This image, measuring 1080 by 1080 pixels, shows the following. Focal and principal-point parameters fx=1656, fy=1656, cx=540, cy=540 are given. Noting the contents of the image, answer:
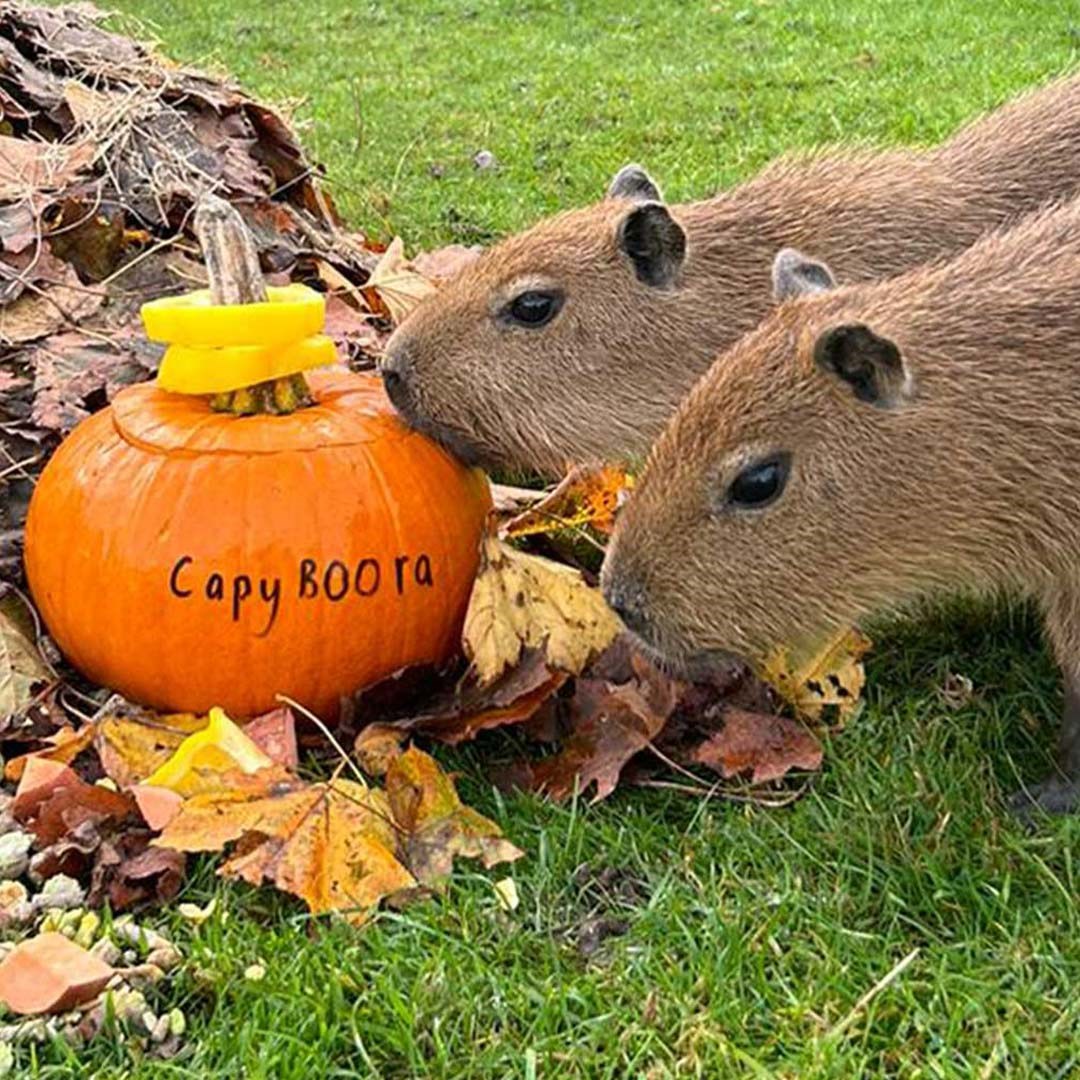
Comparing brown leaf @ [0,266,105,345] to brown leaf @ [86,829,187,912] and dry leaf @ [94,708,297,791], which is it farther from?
brown leaf @ [86,829,187,912]

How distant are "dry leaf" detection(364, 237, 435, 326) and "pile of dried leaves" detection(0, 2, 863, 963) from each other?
0.04ft

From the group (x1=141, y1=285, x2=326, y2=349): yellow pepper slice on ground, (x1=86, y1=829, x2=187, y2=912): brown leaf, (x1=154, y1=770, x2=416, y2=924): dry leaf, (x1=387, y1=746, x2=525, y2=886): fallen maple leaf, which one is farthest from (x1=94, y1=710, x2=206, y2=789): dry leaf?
(x1=141, y1=285, x2=326, y2=349): yellow pepper slice on ground

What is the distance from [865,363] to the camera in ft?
10.3

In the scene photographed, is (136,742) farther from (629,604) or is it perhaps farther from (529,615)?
(629,604)

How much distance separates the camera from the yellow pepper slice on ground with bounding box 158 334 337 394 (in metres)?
3.67

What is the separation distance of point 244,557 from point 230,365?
45 centimetres

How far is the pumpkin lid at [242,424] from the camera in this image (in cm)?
362

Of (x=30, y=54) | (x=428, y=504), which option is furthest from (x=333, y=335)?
(x=30, y=54)

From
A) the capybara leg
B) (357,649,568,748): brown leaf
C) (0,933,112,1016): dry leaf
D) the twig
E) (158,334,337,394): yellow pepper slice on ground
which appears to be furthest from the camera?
(158,334,337,394): yellow pepper slice on ground

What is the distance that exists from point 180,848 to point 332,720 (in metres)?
0.73

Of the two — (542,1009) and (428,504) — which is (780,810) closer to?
(542,1009)

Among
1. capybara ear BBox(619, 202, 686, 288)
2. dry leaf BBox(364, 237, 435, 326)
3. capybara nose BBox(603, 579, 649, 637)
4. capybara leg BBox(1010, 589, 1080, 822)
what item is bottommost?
capybara leg BBox(1010, 589, 1080, 822)

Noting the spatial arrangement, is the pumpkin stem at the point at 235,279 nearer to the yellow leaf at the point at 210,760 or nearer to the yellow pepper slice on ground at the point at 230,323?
the yellow pepper slice on ground at the point at 230,323

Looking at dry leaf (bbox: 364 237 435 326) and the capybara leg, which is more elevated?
dry leaf (bbox: 364 237 435 326)
